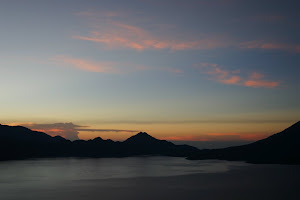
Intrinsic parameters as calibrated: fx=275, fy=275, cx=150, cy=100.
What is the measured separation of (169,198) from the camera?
78.1 metres

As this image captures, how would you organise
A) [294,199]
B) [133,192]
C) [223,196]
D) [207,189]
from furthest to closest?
1. [207,189]
2. [133,192]
3. [223,196]
4. [294,199]

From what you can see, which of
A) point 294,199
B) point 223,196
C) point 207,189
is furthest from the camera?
point 207,189

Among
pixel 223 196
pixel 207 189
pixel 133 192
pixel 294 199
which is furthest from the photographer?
pixel 207 189

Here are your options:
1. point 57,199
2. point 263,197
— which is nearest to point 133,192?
point 57,199

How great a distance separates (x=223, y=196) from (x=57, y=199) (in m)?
47.9

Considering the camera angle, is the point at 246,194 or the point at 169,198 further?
the point at 246,194

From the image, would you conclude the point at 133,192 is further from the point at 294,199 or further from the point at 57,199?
the point at 294,199

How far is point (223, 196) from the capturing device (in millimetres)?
81625

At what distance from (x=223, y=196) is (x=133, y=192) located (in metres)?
28.1

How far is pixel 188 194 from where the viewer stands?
3381 inches

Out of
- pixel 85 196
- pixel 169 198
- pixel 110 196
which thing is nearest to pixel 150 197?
pixel 169 198

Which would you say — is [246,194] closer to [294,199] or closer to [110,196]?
[294,199]

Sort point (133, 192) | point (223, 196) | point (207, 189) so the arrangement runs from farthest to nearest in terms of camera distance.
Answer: point (207, 189) < point (133, 192) < point (223, 196)

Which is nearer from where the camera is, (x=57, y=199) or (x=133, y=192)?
(x=57, y=199)
